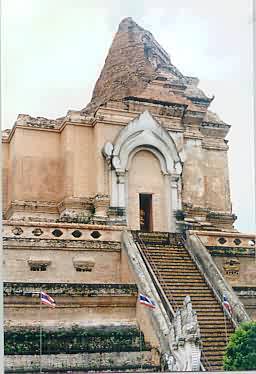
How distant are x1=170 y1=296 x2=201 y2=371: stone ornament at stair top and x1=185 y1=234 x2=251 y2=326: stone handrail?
156 centimetres

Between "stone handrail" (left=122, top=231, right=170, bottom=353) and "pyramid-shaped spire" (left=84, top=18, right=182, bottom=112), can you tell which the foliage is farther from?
"pyramid-shaped spire" (left=84, top=18, right=182, bottom=112)

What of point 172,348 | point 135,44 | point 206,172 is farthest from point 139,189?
point 172,348

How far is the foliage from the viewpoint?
1080 centimetres

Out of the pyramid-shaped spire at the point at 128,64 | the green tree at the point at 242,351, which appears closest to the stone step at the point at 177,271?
the green tree at the point at 242,351

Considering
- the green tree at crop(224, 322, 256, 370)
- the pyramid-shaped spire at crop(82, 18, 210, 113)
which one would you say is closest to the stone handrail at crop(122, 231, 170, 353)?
the green tree at crop(224, 322, 256, 370)

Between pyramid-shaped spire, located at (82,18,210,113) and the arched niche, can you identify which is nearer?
the arched niche

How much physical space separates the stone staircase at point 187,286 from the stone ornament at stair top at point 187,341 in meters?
0.35

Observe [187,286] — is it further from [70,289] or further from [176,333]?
[70,289]

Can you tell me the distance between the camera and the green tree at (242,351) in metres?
10.4

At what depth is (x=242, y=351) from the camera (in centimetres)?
1046

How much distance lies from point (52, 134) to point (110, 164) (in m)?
1.39

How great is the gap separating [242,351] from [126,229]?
431 cm

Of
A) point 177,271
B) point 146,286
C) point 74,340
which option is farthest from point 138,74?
point 74,340

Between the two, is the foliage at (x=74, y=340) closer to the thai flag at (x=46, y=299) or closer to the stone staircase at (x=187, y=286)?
the thai flag at (x=46, y=299)
